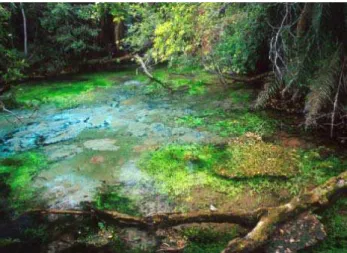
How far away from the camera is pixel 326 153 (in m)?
5.71

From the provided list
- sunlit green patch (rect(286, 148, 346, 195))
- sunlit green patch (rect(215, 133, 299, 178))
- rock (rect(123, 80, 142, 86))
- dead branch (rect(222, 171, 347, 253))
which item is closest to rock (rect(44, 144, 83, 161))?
sunlit green patch (rect(215, 133, 299, 178))

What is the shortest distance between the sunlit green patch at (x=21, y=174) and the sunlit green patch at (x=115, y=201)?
0.85 metres

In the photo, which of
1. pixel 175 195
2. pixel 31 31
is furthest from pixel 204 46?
pixel 31 31

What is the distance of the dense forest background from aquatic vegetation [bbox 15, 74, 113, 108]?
3.50 ft

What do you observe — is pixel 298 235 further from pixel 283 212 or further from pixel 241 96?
pixel 241 96

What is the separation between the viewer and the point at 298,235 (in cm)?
376

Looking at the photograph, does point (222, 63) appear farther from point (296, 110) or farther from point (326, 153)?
point (326, 153)

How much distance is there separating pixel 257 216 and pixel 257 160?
5.59 ft

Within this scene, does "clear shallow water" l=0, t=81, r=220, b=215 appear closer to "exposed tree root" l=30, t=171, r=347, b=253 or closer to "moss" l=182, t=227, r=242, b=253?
"exposed tree root" l=30, t=171, r=347, b=253

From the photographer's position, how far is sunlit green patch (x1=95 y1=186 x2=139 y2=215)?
4.54 meters

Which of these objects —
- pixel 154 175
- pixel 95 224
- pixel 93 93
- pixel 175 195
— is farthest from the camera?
pixel 93 93

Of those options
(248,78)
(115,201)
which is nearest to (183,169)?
(115,201)

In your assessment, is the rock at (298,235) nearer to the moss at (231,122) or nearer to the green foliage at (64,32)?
the moss at (231,122)

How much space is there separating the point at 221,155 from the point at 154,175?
1.13m
